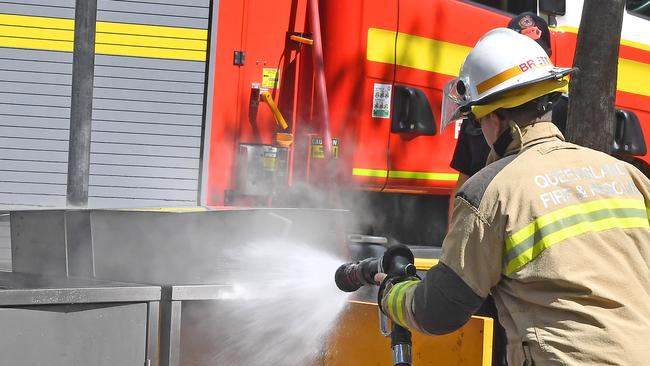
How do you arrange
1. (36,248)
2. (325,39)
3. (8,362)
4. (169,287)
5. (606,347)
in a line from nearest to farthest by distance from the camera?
(606,347) → (8,362) → (169,287) → (36,248) → (325,39)

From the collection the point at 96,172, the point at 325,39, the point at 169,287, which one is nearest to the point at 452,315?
Answer: the point at 169,287

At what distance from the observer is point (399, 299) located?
2.39 meters

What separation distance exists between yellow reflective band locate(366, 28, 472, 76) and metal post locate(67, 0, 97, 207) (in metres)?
1.44

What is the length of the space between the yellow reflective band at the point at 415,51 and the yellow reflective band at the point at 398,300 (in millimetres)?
2329

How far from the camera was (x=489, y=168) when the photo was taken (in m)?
2.21

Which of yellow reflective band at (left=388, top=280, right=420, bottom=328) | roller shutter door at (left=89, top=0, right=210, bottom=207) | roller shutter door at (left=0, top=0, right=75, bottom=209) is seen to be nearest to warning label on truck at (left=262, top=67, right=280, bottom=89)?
roller shutter door at (left=89, top=0, right=210, bottom=207)

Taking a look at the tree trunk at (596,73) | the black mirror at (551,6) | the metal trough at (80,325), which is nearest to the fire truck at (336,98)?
the black mirror at (551,6)

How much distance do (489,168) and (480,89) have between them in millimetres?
279

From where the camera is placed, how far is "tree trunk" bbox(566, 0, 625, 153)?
4.62 metres

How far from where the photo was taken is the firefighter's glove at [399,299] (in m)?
2.33

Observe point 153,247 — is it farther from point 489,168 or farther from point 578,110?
point 578,110

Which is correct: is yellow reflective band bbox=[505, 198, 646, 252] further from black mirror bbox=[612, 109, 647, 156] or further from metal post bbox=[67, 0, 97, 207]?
black mirror bbox=[612, 109, 647, 156]

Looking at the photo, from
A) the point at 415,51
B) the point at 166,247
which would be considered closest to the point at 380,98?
the point at 415,51

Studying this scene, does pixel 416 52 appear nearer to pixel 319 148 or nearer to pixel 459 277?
pixel 319 148
